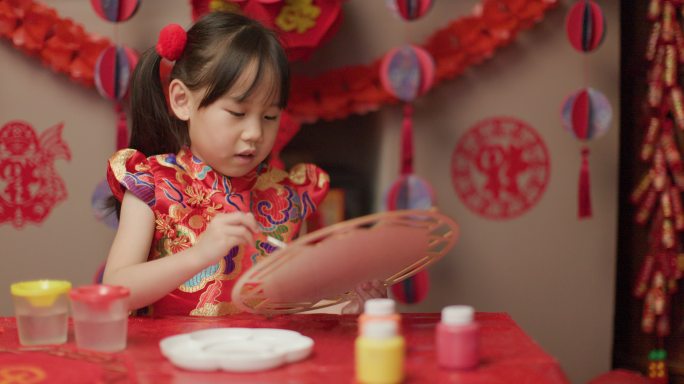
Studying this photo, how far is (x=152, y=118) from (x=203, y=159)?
0.15 meters

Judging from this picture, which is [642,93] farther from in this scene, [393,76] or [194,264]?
[194,264]

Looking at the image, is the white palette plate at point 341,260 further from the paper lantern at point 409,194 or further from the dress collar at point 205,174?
the paper lantern at point 409,194

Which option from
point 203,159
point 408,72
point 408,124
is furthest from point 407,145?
point 203,159

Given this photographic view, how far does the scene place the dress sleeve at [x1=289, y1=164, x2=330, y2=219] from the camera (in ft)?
4.74

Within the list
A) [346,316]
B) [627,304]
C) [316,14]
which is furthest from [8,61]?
[627,304]

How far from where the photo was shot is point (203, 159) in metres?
1.31

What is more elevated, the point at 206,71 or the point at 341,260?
the point at 206,71

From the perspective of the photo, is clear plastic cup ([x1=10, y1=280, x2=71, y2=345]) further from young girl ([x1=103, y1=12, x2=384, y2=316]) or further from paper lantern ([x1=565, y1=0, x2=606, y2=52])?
paper lantern ([x1=565, y1=0, x2=606, y2=52])

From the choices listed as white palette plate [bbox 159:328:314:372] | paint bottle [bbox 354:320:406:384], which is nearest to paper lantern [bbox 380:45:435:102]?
white palette plate [bbox 159:328:314:372]

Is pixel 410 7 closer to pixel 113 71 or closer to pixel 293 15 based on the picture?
pixel 293 15

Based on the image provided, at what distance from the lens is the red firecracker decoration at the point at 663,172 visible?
1.78 meters

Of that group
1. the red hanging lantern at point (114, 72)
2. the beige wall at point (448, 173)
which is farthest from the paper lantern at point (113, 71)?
the beige wall at point (448, 173)

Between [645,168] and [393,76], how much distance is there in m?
0.77

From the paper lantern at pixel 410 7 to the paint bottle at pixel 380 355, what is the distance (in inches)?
45.3
